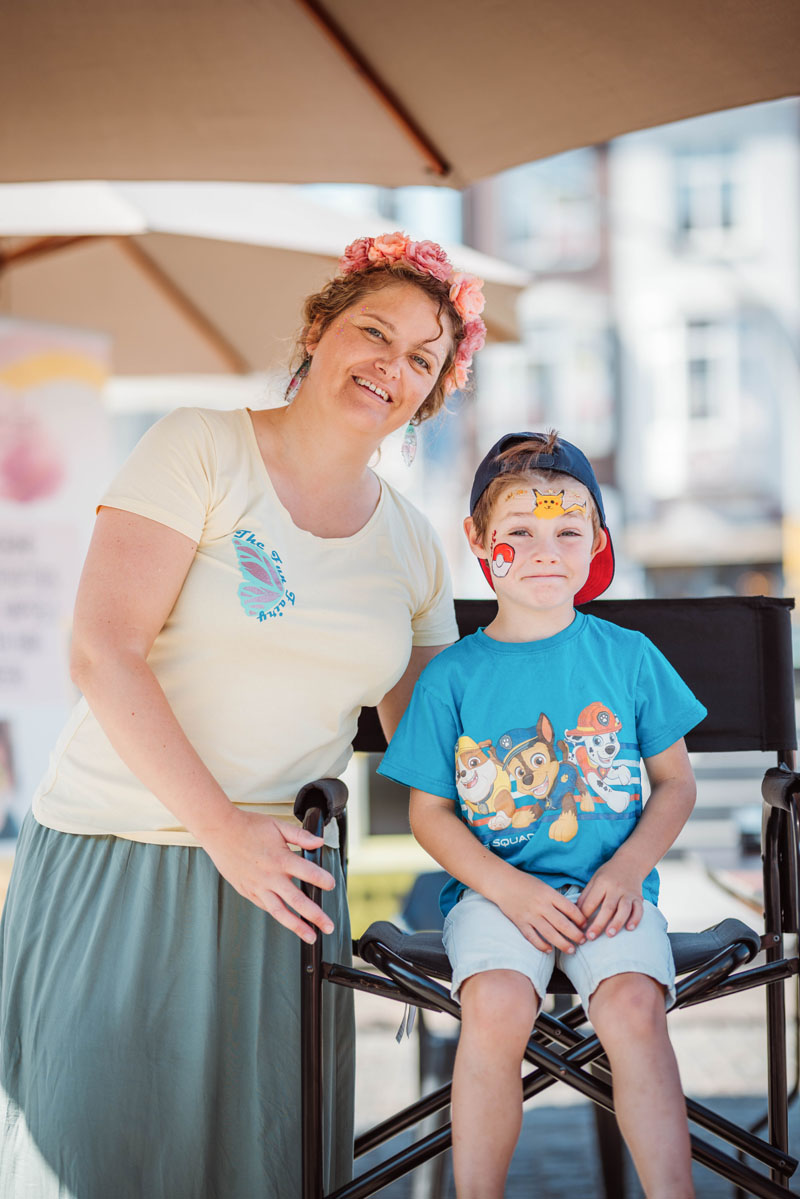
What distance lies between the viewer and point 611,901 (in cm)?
152

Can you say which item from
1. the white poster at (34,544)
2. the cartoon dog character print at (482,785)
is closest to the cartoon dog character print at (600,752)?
the cartoon dog character print at (482,785)

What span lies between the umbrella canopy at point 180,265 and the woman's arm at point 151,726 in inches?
64.4

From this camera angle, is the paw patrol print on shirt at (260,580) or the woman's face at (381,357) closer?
the paw patrol print on shirt at (260,580)

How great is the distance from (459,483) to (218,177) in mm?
14602

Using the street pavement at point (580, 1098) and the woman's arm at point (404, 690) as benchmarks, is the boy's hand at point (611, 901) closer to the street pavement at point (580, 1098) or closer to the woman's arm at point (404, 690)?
the woman's arm at point (404, 690)

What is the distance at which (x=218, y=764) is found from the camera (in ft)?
5.22

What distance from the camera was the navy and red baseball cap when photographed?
5.94 ft

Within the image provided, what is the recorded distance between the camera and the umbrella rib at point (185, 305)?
4.00 metres

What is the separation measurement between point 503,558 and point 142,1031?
2.89 feet

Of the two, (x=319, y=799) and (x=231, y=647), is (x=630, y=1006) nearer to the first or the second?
(x=319, y=799)

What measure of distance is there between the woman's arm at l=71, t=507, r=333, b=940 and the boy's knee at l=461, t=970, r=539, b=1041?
0.21m

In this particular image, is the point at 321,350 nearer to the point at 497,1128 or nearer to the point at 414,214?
the point at 497,1128

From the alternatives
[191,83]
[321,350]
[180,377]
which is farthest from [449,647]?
[180,377]

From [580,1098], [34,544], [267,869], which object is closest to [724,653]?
[267,869]
